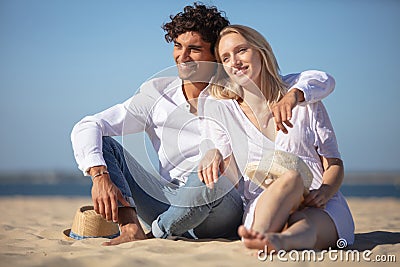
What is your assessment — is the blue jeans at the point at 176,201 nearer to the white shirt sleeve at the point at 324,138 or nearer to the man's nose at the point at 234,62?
the white shirt sleeve at the point at 324,138

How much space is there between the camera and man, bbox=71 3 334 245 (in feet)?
8.41

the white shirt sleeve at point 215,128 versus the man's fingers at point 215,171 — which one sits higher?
the white shirt sleeve at point 215,128

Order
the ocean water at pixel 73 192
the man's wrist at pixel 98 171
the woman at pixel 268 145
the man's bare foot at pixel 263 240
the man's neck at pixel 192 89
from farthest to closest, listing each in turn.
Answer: the ocean water at pixel 73 192 < the man's neck at pixel 192 89 < the man's wrist at pixel 98 171 < the woman at pixel 268 145 < the man's bare foot at pixel 263 240

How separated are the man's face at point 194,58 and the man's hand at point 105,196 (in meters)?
0.84

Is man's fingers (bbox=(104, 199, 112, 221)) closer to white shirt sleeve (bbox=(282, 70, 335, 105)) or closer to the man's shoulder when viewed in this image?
the man's shoulder

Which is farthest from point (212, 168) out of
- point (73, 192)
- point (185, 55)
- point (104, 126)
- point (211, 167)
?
point (73, 192)

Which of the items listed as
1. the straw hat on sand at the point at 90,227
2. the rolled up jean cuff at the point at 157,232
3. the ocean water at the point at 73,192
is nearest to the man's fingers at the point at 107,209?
the rolled up jean cuff at the point at 157,232

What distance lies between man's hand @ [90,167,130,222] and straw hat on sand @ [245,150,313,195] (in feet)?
2.26

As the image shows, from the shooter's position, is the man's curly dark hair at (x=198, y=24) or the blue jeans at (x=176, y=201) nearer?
the blue jeans at (x=176, y=201)

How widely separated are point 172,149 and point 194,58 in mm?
549

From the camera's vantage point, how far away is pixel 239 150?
8.82ft

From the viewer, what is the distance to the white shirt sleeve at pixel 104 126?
2740 millimetres

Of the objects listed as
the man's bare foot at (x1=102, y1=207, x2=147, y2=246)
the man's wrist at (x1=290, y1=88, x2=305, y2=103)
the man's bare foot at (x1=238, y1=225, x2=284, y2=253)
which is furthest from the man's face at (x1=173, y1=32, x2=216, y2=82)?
the man's bare foot at (x1=238, y1=225, x2=284, y2=253)

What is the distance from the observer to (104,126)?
9.65 ft
